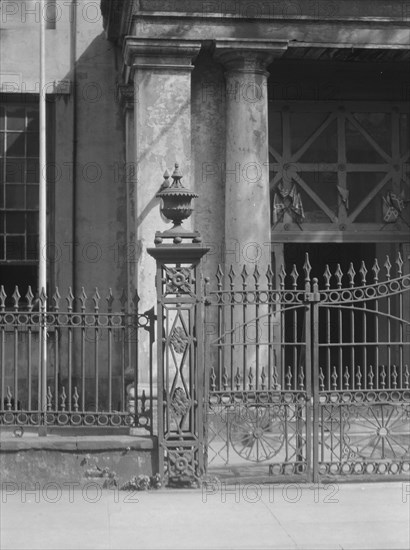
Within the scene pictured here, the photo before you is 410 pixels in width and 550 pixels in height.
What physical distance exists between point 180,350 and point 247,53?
4366 mm

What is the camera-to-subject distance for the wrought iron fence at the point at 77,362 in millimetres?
9867

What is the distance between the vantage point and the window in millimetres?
15812

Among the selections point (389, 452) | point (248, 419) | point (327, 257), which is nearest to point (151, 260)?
point (248, 419)

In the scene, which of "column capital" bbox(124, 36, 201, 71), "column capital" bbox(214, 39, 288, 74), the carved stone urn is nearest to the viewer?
the carved stone urn

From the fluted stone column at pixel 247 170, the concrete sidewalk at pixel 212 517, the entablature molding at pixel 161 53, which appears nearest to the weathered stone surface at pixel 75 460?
the concrete sidewalk at pixel 212 517

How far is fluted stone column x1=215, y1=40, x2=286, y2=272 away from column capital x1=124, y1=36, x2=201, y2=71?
39 centimetres

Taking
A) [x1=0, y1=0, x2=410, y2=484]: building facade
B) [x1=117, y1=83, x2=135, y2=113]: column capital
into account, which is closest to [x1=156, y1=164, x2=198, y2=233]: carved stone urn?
[x1=0, y1=0, x2=410, y2=484]: building facade

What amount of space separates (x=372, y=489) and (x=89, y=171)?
793cm

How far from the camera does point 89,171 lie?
15750 mm

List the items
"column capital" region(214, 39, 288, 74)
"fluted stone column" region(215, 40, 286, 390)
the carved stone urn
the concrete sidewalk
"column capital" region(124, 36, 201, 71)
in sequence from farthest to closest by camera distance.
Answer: "fluted stone column" region(215, 40, 286, 390)
"column capital" region(214, 39, 288, 74)
"column capital" region(124, 36, 201, 71)
the carved stone urn
the concrete sidewalk

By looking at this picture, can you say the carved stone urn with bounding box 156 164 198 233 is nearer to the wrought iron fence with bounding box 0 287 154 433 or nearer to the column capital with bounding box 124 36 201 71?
the wrought iron fence with bounding box 0 287 154 433

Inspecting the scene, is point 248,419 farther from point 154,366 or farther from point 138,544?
point 138,544

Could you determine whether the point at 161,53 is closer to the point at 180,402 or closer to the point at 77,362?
the point at 180,402

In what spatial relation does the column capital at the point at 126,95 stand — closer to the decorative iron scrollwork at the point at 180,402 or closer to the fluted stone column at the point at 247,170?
the fluted stone column at the point at 247,170
